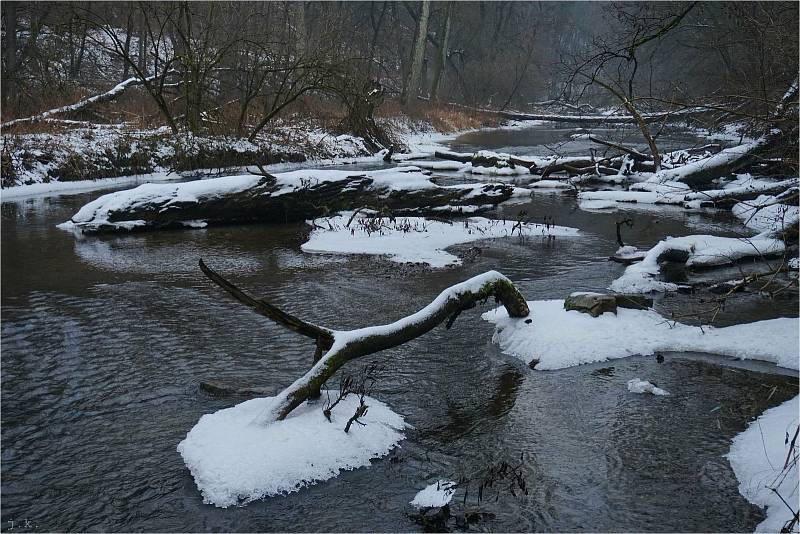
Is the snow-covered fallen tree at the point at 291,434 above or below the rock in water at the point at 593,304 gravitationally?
below

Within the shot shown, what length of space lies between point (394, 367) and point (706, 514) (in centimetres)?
291

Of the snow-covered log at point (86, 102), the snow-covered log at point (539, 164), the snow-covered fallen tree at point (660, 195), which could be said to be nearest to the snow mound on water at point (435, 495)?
the snow-covered fallen tree at point (660, 195)

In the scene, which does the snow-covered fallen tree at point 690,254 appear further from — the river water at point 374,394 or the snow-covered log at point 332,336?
the snow-covered log at point 332,336

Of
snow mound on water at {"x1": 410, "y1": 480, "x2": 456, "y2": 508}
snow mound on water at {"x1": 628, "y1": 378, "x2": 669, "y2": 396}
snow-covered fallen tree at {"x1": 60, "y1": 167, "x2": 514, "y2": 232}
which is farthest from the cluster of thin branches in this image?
snow-covered fallen tree at {"x1": 60, "y1": 167, "x2": 514, "y2": 232}

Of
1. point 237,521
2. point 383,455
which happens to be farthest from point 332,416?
point 237,521

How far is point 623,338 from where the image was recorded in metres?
7.04

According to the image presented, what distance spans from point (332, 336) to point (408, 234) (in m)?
7.10

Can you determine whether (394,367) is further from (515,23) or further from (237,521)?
(515,23)

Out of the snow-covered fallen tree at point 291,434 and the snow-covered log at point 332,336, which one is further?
the snow-covered log at point 332,336

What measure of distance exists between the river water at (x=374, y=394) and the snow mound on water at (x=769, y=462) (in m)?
0.09

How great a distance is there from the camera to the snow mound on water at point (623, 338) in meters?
6.71

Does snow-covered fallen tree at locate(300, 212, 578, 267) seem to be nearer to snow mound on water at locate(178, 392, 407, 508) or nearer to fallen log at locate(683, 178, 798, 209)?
fallen log at locate(683, 178, 798, 209)

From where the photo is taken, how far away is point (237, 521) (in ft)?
13.6

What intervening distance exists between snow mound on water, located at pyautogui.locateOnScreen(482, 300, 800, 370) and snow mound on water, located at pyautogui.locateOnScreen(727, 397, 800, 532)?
1.28 meters
